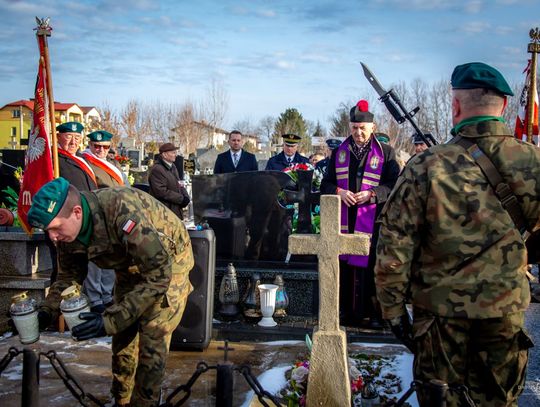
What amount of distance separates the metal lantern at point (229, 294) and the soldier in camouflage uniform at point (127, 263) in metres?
2.54

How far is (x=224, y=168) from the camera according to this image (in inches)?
363

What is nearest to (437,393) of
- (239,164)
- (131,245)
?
(131,245)

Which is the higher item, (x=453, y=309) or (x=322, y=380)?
(x=453, y=309)

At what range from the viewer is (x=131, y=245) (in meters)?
3.34

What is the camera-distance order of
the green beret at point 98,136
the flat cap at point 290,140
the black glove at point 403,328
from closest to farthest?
the black glove at point 403,328 < the green beret at point 98,136 < the flat cap at point 290,140

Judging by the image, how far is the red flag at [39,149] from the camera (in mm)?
6348

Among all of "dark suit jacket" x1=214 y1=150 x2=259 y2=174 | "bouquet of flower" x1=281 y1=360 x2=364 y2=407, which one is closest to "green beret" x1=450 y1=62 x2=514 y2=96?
"bouquet of flower" x1=281 y1=360 x2=364 y2=407

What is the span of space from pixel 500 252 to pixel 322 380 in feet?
5.09

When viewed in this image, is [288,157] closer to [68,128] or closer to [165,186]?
[165,186]

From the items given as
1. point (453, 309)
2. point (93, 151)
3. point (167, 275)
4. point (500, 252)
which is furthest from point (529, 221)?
point (93, 151)

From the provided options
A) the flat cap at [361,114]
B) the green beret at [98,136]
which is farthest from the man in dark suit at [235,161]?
the flat cap at [361,114]

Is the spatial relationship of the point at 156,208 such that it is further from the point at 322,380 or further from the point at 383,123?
the point at 383,123

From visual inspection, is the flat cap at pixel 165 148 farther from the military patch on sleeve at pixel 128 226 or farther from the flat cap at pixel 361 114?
the military patch on sleeve at pixel 128 226

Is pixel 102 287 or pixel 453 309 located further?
pixel 102 287
